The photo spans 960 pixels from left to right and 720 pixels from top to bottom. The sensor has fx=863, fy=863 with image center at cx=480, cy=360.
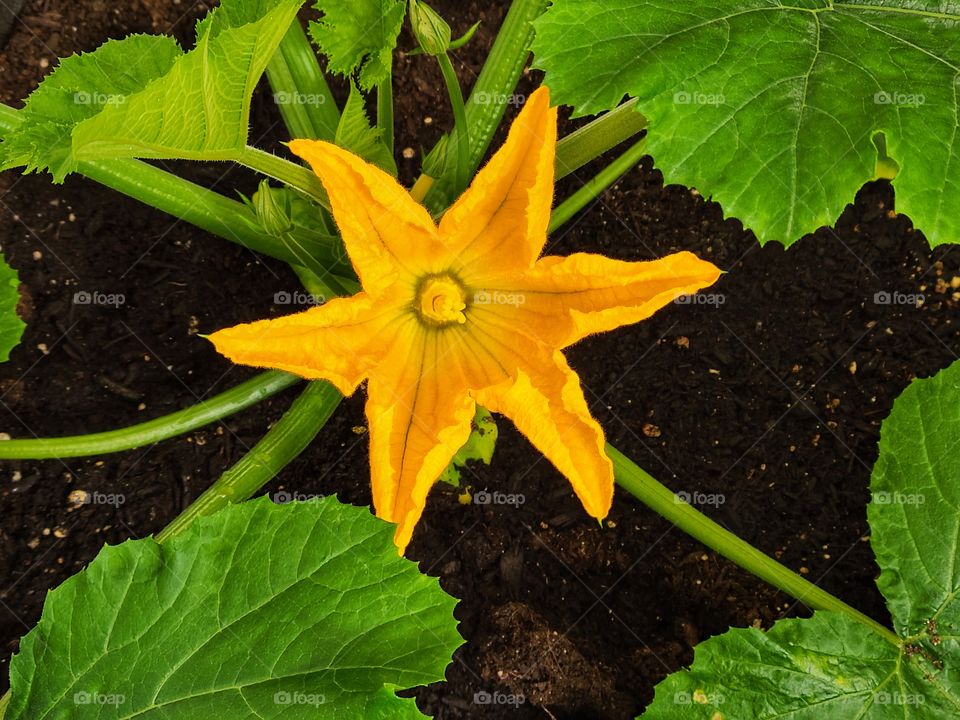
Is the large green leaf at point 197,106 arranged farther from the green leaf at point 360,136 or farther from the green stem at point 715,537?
the green stem at point 715,537

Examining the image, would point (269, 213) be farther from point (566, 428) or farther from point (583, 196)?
point (583, 196)

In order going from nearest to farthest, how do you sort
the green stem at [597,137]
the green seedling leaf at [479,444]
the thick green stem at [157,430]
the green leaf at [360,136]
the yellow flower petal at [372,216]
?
the yellow flower petal at [372,216]
the green leaf at [360,136]
the green stem at [597,137]
the thick green stem at [157,430]
the green seedling leaf at [479,444]

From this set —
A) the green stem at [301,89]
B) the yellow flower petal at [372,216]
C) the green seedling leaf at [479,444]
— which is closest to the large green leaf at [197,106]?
the yellow flower petal at [372,216]

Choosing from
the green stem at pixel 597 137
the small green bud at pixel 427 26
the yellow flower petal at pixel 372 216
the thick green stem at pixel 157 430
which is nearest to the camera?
the yellow flower petal at pixel 372 216

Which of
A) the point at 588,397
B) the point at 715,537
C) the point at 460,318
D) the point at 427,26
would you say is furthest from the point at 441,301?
the point at 715,537

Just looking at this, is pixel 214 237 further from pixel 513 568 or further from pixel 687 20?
pixel 687 20

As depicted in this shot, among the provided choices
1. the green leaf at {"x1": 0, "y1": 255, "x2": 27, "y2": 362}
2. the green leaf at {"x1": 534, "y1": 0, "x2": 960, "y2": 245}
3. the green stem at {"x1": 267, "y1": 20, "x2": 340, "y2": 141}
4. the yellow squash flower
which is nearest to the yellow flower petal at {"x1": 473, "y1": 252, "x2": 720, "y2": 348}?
the yellow squash flower

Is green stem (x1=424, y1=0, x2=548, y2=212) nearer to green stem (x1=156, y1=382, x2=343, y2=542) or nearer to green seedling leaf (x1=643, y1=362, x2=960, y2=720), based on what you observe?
green stem (x1=156, y1=382, x2=343, y2=542)
